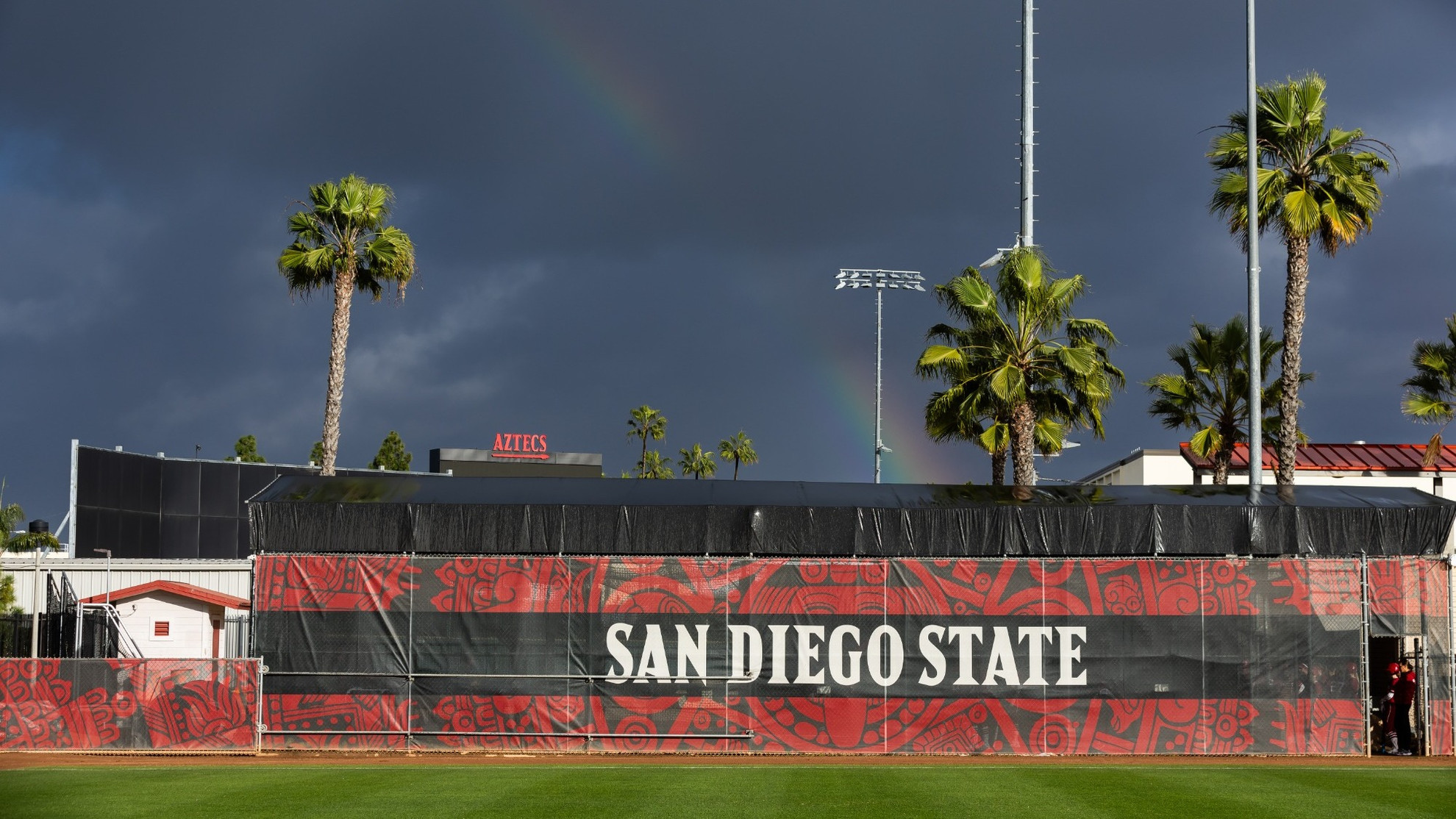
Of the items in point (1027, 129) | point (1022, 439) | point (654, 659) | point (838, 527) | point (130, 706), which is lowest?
point (130, 706)

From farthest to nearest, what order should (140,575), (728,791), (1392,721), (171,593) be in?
(140,575) < (171,593) < (1392,721) < (728,791)

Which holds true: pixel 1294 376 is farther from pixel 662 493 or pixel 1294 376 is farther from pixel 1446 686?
pixel 662 493

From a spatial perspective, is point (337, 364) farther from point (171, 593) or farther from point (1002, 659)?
point (1002, 659)

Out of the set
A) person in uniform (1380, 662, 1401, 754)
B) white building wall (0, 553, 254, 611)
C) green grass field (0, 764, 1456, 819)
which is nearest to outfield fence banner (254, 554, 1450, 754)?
person in uniform (1380, 662, 1401, 754)

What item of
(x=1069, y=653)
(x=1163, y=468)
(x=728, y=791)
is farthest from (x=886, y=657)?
(x=1163, y=468)

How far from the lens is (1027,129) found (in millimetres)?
33406

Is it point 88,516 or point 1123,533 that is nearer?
point 1123,533

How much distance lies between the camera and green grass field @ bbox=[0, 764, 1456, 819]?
13641 mm

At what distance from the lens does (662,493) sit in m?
21.9

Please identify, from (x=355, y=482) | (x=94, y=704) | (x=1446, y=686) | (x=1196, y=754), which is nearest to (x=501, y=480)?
(x=355, y=482)

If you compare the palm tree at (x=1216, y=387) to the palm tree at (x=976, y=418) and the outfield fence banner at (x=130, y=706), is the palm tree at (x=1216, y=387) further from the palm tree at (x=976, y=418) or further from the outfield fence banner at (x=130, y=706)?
the outfield fence banner at (x=130, y=706)

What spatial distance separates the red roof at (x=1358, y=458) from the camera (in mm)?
45000

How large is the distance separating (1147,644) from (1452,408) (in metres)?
15.0

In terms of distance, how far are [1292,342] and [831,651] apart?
13.2m
